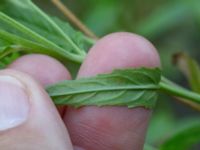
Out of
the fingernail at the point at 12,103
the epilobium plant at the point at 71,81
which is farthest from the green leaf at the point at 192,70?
the fingernail at the point at 12,103

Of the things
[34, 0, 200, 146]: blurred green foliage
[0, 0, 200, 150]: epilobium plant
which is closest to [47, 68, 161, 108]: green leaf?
[0, 0, 200, 150]: epilobium plant

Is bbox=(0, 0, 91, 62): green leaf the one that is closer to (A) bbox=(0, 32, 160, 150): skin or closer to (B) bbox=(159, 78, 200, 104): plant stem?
(A) bbox=(0, 32, 160, 150): skin

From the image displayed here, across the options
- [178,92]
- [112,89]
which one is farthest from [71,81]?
[178,92]

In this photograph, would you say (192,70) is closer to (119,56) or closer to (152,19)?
(119,56)

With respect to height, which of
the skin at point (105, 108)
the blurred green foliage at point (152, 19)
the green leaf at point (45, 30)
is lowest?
the blurred green foliage at point (152, 19)

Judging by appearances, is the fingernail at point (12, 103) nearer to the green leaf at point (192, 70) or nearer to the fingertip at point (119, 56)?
the fingertip at point (119, 56)

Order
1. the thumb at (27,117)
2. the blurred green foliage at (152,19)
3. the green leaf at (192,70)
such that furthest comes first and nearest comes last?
the blurred green foliage at (152,19)
the green leaf at (192,70)
the thumb at (27,117)
